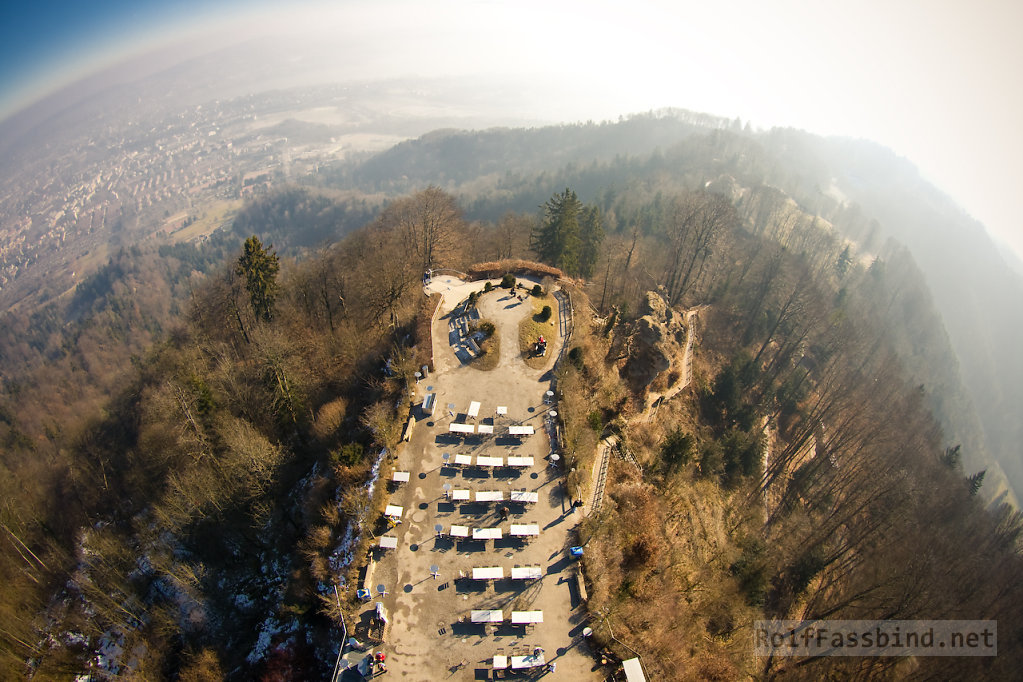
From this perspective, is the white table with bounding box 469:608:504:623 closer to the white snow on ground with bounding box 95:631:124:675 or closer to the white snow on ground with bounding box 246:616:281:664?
the white snow on ground with bounding box 246:616:281:664

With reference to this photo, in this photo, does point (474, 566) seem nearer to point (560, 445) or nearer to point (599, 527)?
point (599, 527)

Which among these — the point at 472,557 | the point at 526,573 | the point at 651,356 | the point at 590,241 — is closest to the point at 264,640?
the point at 472,557

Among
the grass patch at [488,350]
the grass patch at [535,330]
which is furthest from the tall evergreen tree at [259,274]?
the grass patch at [535,330]

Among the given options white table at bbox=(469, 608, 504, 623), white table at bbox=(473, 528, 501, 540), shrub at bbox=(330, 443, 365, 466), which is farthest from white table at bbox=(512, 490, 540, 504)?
shrub at bbox=(330, 443, 365, 466)

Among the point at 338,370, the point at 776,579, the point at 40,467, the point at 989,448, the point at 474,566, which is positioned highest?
the point at 338,370

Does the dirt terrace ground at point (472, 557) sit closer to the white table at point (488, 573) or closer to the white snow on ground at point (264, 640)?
the white table at point (488, 573)

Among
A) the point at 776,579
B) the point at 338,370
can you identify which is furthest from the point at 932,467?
the point at 338,370
